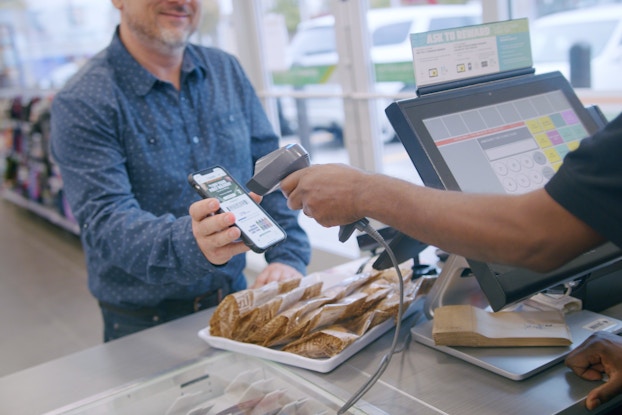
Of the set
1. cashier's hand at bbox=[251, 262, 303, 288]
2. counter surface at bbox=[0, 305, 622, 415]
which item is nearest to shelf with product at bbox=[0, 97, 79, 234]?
cashier's hand at bbox=[251, 262, 303, 288]

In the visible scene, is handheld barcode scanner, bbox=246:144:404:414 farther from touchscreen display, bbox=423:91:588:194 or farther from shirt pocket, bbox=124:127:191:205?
shirt pocket, bbox=124:127:191:205

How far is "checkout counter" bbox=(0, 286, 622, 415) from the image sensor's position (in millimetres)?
1026

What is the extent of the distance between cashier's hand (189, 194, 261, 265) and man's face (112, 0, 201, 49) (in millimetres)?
683

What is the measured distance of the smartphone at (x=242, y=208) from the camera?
1218 millimetres

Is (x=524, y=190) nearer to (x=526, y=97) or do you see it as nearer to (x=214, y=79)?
(x=526, y=97)

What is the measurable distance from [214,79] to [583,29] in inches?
66.8

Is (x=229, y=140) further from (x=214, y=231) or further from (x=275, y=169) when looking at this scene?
(x=275, y=169)

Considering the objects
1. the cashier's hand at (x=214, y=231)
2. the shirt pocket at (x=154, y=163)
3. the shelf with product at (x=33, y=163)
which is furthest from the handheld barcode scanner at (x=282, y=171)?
the shelf with product at (x=33, y=163)

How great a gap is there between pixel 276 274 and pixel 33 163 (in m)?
6.19

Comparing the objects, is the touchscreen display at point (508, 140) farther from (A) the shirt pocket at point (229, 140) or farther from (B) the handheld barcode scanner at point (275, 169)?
(A) the shirt pocket at point (229, 140)

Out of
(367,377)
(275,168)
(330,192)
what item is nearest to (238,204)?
(275,168)

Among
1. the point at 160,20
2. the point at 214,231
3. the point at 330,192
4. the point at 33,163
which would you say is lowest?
the point at 33,163

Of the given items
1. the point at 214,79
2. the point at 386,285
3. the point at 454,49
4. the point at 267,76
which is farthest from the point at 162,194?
the point at 267,76

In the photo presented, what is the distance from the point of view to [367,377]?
3.76ft
